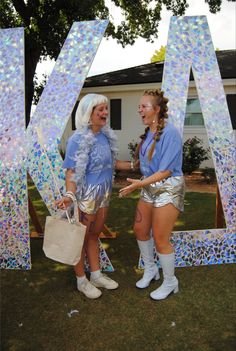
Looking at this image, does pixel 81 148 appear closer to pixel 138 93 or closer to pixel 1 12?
pixel 138 93

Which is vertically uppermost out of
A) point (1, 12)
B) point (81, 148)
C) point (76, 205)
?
point (1, 12)

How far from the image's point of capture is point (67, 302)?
330 centimetres

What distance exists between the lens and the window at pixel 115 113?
1274cm

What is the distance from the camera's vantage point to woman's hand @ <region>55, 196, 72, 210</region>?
2.89m

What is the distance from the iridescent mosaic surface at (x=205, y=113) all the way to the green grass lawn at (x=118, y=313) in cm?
23

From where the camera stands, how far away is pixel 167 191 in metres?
3.06

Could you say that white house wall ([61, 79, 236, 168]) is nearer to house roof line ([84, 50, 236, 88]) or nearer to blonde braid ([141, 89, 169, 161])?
house roof line ([84, 50, 236, 88])

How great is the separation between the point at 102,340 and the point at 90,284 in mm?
762

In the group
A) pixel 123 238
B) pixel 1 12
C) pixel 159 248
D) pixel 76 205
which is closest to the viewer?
pixel 76 205

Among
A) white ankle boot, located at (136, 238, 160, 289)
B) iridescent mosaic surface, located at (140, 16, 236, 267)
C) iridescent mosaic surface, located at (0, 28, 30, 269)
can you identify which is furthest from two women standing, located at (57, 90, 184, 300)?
iridescent mosaic surface, located at (0, 28, 30, 269)

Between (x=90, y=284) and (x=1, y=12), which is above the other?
(x=1, y=12)

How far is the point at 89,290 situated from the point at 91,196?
98 cm

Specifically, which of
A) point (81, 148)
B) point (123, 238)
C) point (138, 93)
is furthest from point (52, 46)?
point (81, 148)

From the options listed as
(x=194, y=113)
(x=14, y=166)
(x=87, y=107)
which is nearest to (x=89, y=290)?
(x=14, y=166)
